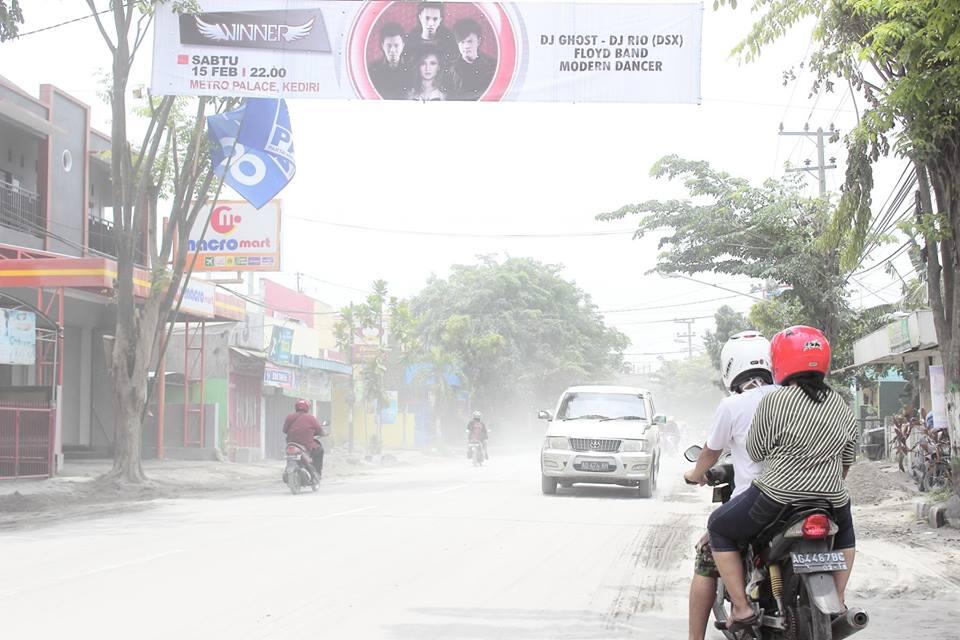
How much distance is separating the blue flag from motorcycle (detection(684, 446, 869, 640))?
697 inches

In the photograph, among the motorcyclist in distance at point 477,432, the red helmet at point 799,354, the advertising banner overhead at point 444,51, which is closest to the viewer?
the red helmet at point 799,354

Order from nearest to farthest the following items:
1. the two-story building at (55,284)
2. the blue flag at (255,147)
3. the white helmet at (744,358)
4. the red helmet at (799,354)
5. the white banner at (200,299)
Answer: the red helmet at (799,354) < the white helmet at (744,358) < the two-story building at (55,284) < the blue flag at (255,147) < the white banner at (200,299)

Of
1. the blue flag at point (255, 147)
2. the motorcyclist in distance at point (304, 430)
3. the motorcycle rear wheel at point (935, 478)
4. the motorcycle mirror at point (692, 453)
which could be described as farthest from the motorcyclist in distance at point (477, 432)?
the motorcycle mirror at point (692, 453)

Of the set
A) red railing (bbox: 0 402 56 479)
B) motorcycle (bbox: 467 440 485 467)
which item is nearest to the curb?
red railing (bbox: 0 402 56 479)

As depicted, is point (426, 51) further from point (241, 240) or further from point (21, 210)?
point (241, 240)

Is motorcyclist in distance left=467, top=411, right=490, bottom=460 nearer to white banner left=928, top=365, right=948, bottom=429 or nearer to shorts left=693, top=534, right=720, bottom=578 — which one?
white banner left=928, top=365, right=948, bottom=429

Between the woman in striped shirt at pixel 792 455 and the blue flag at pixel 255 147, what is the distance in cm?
1756

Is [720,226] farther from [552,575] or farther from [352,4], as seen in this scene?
[552,575]

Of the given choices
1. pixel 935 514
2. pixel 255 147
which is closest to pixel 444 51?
pixel 935 514

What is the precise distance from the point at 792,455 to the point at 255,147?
18685 mm

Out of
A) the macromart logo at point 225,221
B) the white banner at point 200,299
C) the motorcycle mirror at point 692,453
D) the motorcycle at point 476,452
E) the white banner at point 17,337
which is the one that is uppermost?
the macromart logo at point 225,221

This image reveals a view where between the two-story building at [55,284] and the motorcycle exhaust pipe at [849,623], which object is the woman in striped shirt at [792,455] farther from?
the two-story building at [55,284]

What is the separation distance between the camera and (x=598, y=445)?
728 inches

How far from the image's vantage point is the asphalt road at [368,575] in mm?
6922
